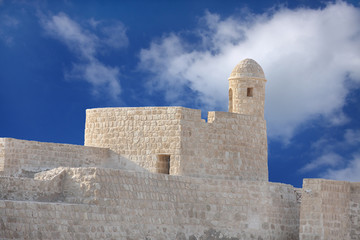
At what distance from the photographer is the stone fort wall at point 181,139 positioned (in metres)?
24.2

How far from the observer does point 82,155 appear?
24.2 meters

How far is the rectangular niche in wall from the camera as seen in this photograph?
24453 millimetres

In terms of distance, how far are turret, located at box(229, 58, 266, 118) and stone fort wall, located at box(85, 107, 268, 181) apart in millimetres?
1106

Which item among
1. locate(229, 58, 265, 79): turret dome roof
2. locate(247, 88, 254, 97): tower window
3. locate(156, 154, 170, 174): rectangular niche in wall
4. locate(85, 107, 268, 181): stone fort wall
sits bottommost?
locate(156, 154, 170, 174): rectangular niche in wall

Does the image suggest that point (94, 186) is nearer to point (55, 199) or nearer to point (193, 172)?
point (55, 199)

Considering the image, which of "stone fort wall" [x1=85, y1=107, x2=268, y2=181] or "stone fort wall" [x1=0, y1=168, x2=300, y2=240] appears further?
"stone fort wall" [x1=85, y1=107, x2=268, y2=181]

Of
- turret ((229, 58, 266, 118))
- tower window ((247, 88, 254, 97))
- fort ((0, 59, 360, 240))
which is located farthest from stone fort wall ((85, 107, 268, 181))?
tower window ((247, 88, 254, 97))

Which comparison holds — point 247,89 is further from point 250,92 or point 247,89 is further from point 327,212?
point 327,212

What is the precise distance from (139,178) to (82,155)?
464cm

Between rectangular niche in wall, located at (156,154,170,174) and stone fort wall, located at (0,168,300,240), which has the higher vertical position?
rectangular niche in wall, located at (156,154,170,174)

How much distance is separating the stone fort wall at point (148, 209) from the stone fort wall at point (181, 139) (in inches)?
72.6

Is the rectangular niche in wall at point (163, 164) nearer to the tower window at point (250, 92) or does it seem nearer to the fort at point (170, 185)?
the fort at point (170, 185)

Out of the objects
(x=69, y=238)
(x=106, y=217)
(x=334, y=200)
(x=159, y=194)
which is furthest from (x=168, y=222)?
(x=334, y=200)

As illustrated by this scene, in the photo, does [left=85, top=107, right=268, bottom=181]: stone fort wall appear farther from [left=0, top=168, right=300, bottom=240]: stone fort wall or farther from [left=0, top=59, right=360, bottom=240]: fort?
[left=0, top=168, right=300, bottom=240]: stone fort wall
